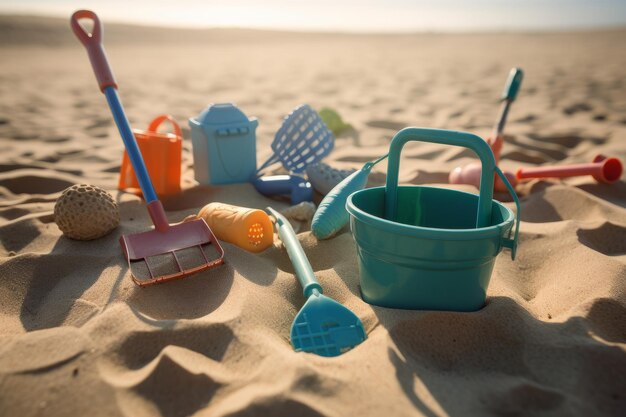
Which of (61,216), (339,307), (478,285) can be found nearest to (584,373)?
(478,285)

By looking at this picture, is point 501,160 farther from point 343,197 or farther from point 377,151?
point 343,197

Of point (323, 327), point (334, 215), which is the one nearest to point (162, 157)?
point (334, 215)

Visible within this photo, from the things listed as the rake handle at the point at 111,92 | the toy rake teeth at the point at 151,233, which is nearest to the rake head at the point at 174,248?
the toy rake teeth at the point at 151,233

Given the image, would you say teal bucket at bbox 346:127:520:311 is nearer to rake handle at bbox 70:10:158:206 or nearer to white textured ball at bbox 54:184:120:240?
rake handle at bbox 70:10:158:206

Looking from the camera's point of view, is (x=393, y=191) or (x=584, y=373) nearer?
(x=584, y=373)

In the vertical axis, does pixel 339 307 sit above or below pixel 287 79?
above

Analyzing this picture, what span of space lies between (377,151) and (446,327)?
2.12 metres

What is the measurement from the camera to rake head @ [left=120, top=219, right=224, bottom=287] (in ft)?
5.42

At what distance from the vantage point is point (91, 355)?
1.22 m

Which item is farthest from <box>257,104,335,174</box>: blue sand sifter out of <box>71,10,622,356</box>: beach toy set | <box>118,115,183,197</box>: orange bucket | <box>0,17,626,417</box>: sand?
<box>118,115,183,197</box>: orange bucket

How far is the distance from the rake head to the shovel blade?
43cm

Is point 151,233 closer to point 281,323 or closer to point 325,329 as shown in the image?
point 281,323

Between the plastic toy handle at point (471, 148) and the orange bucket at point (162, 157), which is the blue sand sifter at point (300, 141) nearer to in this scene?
the orange bucket at point (162, 157)

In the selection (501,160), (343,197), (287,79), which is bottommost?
(287,79)
